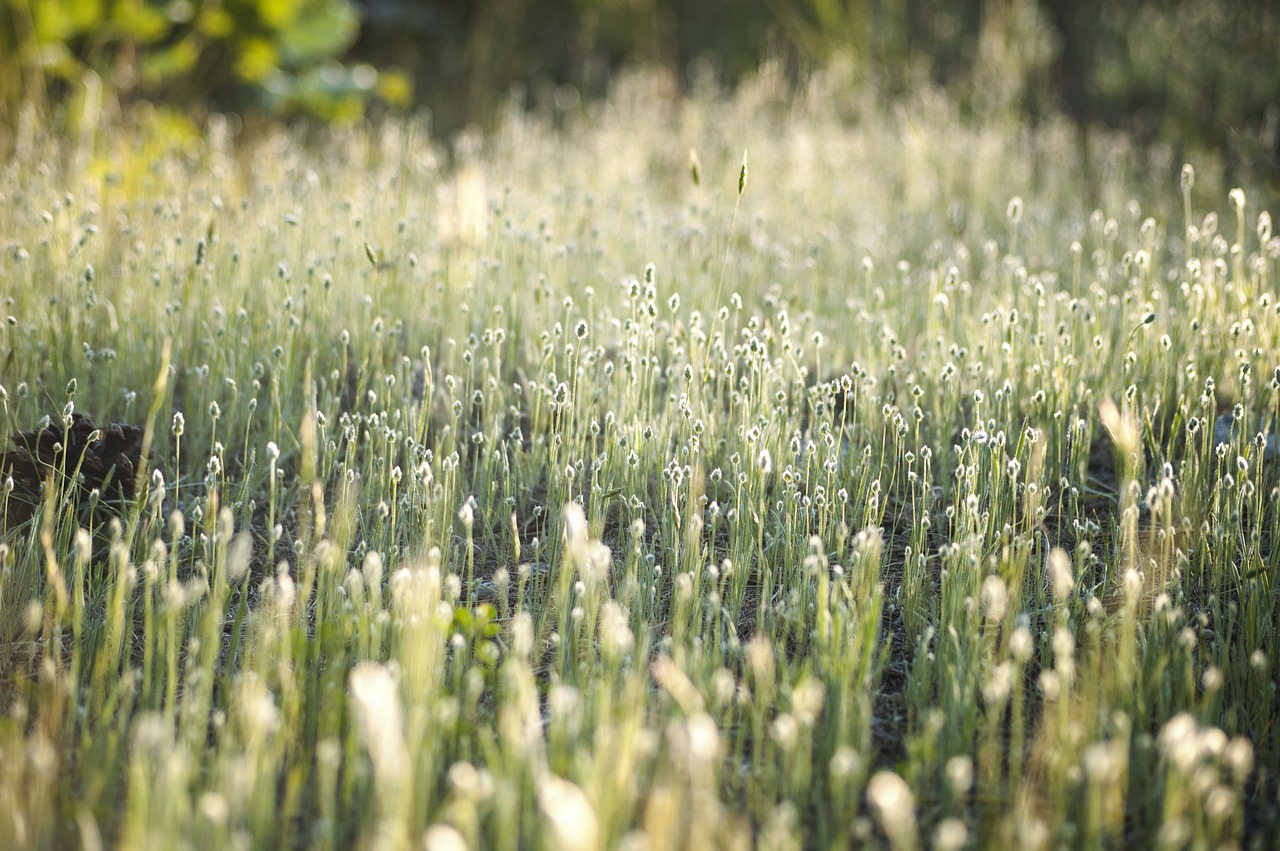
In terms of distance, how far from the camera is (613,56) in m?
11.2

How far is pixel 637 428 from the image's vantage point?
2807 mm

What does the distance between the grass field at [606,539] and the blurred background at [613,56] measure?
5.93 ft

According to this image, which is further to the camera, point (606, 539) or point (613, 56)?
point (613, 56)

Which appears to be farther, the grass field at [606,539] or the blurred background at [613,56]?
the blurred background at [613,56]

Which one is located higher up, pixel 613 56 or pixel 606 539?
pixel 613 56

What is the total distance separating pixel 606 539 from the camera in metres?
2.84

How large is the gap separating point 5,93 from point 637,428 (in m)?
5.64

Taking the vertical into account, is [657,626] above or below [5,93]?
below

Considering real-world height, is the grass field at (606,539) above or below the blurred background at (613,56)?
below

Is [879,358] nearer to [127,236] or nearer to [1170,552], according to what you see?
[1170,552]

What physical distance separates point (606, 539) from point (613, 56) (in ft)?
31.1

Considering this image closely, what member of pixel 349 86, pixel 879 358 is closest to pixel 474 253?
pixel 879 358

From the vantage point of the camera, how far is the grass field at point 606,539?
5.67 feet

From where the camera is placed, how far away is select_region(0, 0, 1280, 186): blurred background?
21.3 feet
